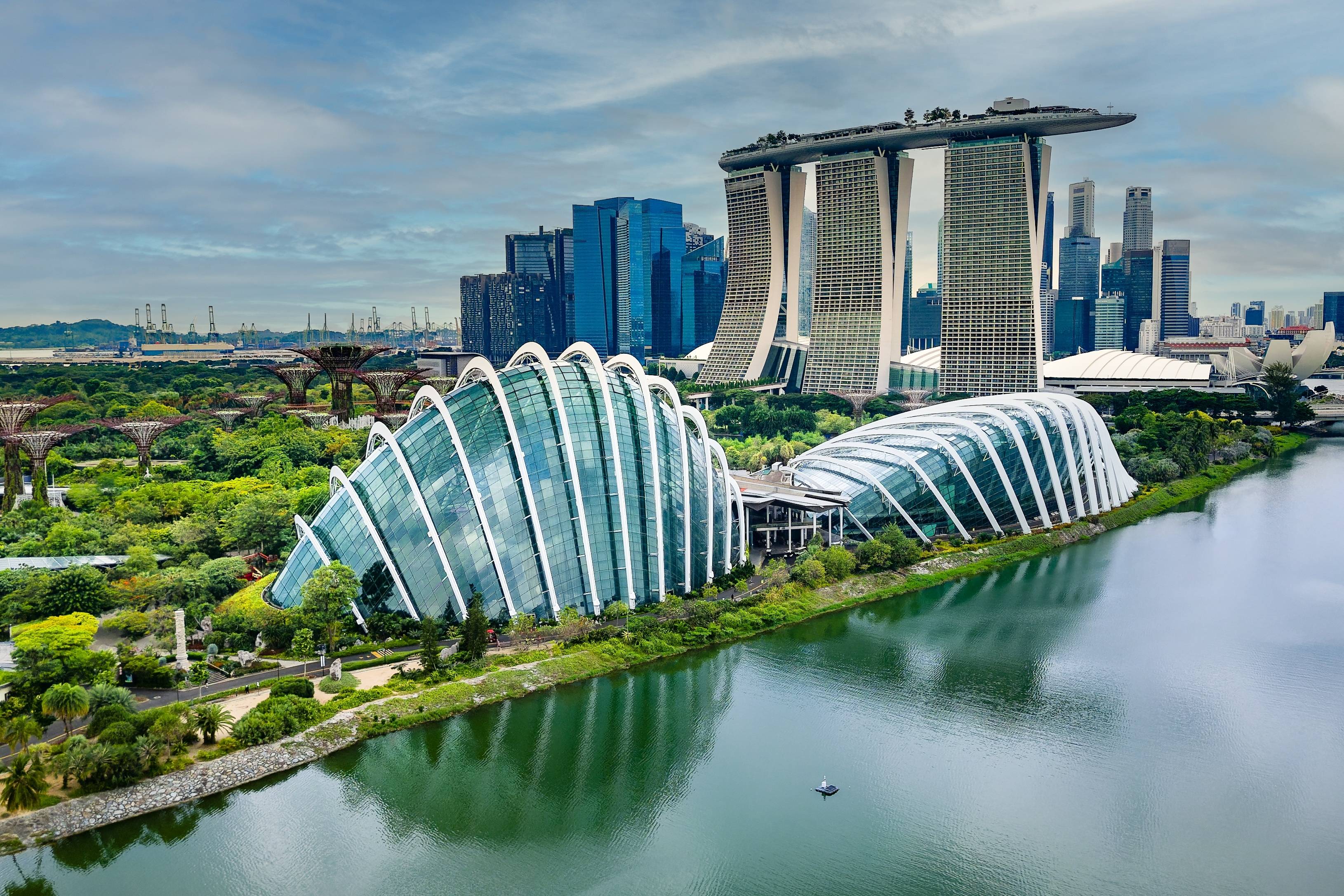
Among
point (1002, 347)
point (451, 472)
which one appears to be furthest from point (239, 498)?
point (1002, 347)

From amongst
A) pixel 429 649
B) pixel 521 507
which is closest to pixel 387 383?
pixel 521 507

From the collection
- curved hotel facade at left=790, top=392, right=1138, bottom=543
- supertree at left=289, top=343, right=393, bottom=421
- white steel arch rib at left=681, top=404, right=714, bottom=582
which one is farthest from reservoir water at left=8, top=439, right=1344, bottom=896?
supertree at left=289, top=343, right=393, bottom=421

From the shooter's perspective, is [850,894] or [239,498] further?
[239,498]

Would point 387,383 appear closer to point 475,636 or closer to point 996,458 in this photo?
point 996,458

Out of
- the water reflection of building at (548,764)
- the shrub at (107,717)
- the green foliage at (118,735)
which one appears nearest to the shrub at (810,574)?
the water reflection of building at (548,764)

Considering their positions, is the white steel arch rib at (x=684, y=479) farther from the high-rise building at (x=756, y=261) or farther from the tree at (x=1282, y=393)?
the tree at (x=1282, y=393)

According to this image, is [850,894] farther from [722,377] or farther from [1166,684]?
[722,377]

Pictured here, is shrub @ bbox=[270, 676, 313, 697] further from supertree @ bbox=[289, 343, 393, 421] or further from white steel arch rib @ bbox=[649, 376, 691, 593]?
supertree @ bbox=[289, 343, 393, 421]
